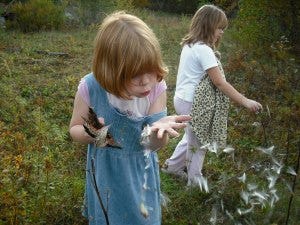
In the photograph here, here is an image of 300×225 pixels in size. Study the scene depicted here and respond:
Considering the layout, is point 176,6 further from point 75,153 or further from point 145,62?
Result: point 145,62

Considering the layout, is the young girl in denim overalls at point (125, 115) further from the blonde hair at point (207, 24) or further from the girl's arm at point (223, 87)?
the blonde hair at point (207, 24)

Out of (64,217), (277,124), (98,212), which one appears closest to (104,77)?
(98,212)

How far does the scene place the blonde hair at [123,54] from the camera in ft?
6.72

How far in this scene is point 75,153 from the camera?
4.64 m

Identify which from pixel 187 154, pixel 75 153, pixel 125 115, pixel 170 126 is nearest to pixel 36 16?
pixel 75 153

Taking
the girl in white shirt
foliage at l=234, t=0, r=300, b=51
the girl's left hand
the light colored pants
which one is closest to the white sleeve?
the girl in white shirt

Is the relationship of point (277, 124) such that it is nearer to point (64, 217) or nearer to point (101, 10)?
point (64, 217)

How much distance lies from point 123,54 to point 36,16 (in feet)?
43.0

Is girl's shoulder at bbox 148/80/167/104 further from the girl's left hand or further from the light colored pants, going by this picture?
the light colored pants

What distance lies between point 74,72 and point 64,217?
6.02 meters

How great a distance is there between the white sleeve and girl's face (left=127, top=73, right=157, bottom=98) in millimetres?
1725

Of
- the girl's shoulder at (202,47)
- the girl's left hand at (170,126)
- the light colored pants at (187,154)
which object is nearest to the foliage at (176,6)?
the light colored pants at (187,154)

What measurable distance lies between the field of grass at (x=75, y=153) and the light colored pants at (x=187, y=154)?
0.51ft

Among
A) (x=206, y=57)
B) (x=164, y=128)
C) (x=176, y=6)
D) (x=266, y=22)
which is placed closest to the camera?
(x=164, y=128)
